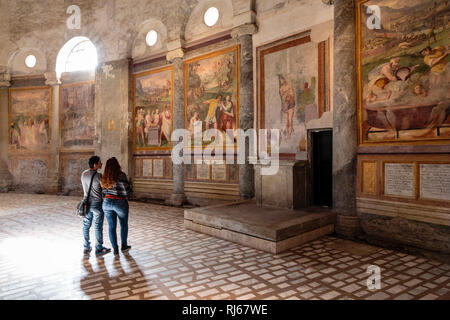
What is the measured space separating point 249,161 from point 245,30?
4083mm

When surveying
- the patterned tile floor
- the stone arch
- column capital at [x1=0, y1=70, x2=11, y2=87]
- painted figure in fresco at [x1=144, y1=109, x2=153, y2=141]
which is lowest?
the patterned tile floor

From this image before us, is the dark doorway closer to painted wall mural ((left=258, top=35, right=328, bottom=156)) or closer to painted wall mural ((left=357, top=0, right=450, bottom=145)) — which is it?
painted wall mural ((left=258, top=35, right=328, bottom=156))

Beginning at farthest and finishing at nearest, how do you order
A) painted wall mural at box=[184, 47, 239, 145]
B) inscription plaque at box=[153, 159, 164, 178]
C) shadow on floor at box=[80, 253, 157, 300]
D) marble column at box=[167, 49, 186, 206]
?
inscription plaque at box=[153, 159, 164, 178]
marble column at box=[167, 49, 186, 206]
painted wall mural at box=[184, 47, 239, 145]
shadow on floor at box=[80, 253, 157, 300]

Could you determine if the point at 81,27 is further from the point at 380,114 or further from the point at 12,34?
the point at 380,114

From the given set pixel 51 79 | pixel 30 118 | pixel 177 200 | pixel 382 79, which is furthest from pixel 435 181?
pixel 30 118

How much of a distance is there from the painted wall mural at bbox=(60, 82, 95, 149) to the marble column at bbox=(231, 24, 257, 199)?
822 centimetres

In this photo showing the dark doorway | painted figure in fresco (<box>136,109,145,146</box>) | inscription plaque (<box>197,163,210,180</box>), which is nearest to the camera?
the dark doorway

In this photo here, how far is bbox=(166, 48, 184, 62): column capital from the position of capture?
1134 cm

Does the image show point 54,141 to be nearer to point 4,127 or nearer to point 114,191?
point 4,127

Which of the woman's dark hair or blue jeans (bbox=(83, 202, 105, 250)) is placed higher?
the woman's dark hair

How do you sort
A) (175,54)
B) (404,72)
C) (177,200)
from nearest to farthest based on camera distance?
1. (404,72)
2. (177,200)
3. (175,54)

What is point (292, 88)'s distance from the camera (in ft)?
28.0

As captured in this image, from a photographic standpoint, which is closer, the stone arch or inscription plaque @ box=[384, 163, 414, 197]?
inscription plaque @ box=[384, 163, 414, 197]

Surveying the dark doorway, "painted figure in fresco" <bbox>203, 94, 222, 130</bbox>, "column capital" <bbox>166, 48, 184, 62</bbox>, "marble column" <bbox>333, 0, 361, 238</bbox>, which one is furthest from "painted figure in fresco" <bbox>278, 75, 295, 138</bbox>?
"column capital" <bbox>166, 48, 184, 62</bbox>
